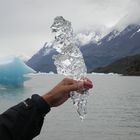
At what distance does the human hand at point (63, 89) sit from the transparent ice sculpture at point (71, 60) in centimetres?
2

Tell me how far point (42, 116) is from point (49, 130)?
997 inches

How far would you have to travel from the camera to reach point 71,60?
1.84 meters

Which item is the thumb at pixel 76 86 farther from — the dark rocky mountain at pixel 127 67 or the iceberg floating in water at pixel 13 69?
the dark rocky mountain at pixel 127 67

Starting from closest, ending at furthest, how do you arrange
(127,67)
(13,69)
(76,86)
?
1. (76,86)
2. (13,69)
3. (127,67)

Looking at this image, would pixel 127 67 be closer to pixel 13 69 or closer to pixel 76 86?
pixel 13 69

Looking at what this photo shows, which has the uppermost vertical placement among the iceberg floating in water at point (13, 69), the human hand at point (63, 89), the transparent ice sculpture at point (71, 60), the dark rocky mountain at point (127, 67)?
the transparent ice sculpture at point (71, 60)

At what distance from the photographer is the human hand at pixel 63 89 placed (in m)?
1.81

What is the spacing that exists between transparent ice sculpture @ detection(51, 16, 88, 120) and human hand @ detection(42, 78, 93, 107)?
0.07 ft

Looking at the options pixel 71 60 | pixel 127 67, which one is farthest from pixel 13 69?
pixel 127 67

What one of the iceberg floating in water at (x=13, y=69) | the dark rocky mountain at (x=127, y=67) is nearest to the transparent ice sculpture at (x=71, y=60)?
the iceberg floating in water at (x=13, y=69)

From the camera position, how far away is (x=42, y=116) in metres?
1.79

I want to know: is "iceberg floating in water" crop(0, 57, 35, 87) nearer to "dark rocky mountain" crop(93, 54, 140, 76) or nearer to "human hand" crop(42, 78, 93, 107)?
"human hand" crop(42, 78, 93, 107)

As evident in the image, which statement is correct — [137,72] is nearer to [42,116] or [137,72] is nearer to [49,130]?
[49,130]

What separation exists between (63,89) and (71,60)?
0.12m
